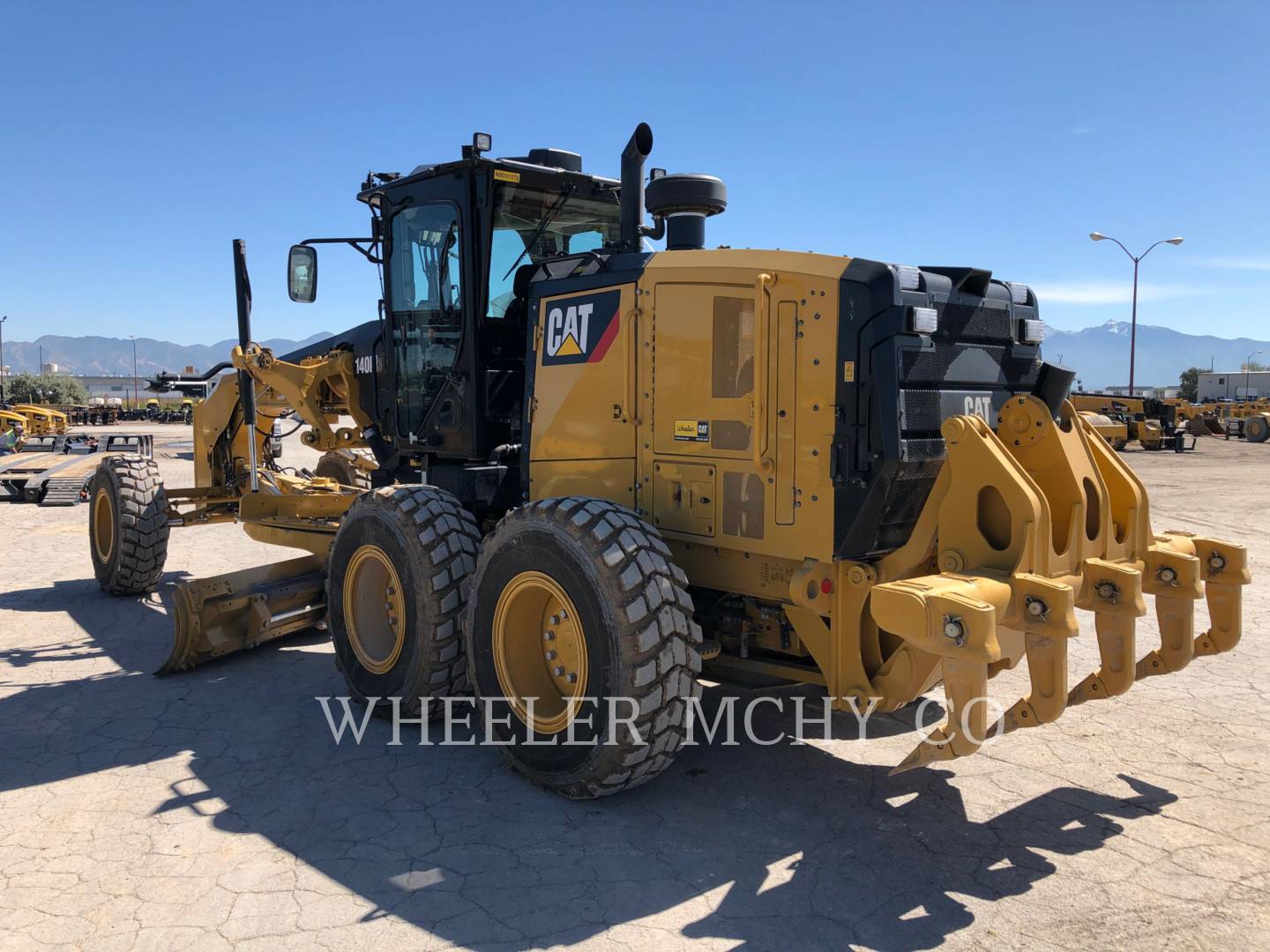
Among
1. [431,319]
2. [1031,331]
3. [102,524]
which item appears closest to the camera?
[1031,331]

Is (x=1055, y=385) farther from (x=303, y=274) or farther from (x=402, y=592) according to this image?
(x=303, y=274)

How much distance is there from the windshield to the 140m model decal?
628mm

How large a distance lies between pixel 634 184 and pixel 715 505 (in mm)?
1909

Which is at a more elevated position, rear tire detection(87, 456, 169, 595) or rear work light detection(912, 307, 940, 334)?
rear work light detection(912, 307, 940, 334)

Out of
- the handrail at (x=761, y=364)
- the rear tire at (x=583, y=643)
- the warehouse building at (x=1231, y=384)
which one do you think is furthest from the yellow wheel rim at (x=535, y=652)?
the warehouse building at (x=1231, y=384)

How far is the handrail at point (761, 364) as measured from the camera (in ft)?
13.4

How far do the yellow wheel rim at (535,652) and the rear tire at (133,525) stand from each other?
18.2 feet

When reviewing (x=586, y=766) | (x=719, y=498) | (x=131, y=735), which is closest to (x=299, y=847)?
(x=586, y=766)

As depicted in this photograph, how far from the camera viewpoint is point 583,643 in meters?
4.18

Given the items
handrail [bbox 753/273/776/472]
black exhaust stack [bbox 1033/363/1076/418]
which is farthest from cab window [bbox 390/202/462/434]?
black exhaust stack [bbox 1033/363/1076/418]

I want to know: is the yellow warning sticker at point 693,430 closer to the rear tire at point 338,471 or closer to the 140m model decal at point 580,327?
the 140m model decal at point 580,327

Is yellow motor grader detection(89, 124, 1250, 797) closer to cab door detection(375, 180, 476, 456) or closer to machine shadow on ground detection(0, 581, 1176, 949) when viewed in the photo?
cab door detection(375, 180, 476, 456)

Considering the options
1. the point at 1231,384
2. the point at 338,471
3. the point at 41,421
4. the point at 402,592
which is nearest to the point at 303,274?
the point at 402,592

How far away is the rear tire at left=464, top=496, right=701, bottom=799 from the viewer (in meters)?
3.97
